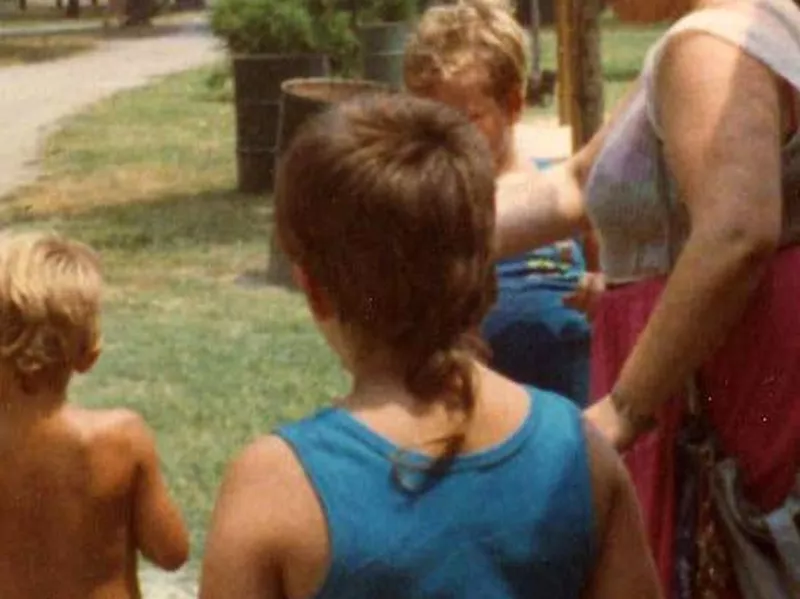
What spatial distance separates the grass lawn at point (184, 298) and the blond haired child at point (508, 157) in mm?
Result: 1921

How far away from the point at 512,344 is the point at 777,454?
1.69 m

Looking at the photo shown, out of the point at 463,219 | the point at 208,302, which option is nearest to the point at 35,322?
the point at 463,219

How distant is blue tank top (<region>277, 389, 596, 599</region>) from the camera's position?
7.89 ft

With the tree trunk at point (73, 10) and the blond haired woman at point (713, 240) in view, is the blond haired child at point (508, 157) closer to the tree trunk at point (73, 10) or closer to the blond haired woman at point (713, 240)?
the blond haired woman at point (713, 240)

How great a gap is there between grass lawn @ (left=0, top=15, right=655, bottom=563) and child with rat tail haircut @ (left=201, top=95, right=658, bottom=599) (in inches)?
155

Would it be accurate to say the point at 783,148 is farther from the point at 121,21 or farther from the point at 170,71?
the point at 121,21

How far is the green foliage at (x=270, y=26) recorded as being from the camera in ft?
48.5

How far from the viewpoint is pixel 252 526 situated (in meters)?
2.40

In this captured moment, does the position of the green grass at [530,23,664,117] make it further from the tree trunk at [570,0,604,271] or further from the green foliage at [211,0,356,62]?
the tree trunk at [570,0,604,271]

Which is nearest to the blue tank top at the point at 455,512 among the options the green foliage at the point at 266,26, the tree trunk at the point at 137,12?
the green foliage at the point at 266,26

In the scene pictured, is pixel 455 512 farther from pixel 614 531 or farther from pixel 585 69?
pixel 585 69

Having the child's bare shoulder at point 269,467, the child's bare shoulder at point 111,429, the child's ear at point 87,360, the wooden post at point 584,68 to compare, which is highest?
the child's bare shoulder at point 269,467

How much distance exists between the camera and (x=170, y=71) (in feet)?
93.1

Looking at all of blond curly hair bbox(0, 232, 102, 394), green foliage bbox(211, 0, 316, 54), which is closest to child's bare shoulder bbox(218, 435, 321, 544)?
blond curly hair bbox(0, 232, 102, 394)
